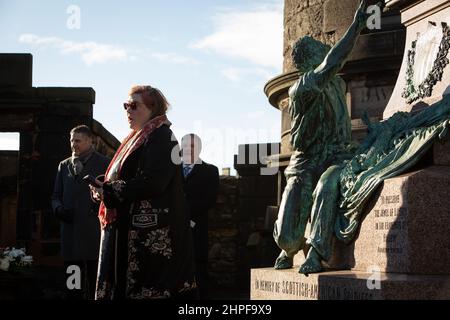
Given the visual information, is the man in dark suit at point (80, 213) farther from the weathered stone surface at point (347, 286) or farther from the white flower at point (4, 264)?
the weathered stone surface at point (347, 286)

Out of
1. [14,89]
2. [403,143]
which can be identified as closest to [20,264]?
[14,89]

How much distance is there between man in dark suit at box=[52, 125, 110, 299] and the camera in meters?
8.72

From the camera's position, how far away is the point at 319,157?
6828mm

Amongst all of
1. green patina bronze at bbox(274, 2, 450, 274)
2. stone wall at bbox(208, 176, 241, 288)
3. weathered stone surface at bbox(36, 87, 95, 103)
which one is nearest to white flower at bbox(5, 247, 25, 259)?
weathered stone surface at bbox(36, 87, 95, 103)

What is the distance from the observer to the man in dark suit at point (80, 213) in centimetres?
872

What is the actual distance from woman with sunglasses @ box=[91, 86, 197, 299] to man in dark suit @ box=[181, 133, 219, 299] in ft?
11.1

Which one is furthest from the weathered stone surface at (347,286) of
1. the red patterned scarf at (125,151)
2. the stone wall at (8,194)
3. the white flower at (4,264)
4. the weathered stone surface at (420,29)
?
the stone wall at (8,194)

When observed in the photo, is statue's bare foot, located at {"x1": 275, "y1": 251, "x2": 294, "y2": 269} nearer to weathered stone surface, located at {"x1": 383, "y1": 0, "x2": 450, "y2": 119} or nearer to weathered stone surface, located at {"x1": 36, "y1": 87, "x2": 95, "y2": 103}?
weathered stone surface, located at {"x1": 383, "y1": 0, "x2": 450, "y2": 119}

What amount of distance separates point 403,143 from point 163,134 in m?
1.65

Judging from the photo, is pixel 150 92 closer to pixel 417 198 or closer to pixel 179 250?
pixel 179 250

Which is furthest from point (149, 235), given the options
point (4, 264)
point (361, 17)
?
point (4, 264)

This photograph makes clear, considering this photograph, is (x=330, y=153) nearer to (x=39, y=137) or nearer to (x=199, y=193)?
(x=199, y=193)

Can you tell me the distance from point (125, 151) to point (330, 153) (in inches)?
64.4

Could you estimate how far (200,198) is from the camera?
9.44 meters
